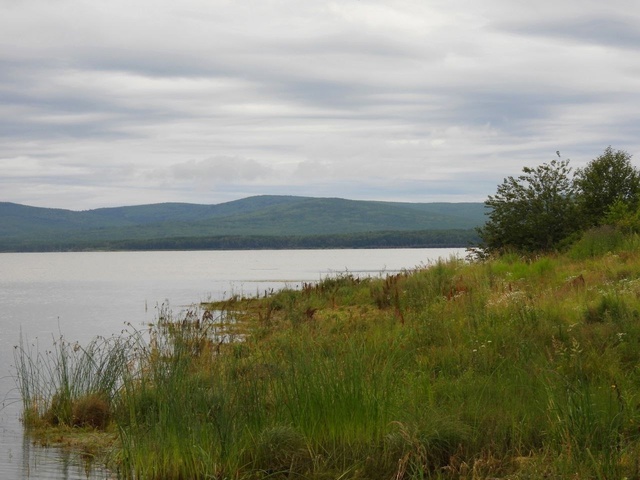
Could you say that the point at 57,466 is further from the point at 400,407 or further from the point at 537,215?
the point at 537,215

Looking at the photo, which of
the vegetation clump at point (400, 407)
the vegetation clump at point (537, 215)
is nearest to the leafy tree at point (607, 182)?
the vegetation clump at point (537, 215)

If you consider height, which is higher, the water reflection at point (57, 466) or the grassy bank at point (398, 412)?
the grassy bank at point (398, 412)

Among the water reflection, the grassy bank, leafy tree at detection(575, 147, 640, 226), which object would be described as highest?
leafy tree at detection(575, 147, 640, 226)

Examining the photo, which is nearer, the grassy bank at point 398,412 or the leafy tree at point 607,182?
the grassy bank at point 398,412

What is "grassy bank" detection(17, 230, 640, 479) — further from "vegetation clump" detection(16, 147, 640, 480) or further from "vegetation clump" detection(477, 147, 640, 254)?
"vegetation clump" detection(477, 147, 640, 254)

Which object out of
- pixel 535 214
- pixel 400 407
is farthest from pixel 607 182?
pixel 400 407

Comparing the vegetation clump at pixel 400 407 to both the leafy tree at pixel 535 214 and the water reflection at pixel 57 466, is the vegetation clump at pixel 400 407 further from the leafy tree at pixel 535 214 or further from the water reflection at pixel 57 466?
the leafy tree at pixel 535 214

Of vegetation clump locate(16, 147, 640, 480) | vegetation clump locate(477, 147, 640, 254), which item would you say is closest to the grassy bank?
vegetation clump locate(16, 147, 640, 480)

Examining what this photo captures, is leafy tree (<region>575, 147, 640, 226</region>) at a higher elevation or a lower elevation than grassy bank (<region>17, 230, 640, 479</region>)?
higher

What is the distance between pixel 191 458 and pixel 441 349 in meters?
5.27

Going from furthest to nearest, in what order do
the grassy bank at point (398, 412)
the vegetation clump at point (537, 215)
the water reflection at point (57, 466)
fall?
the vegetation clump at point (537, 215) → the water reflection at point (57, 466) → the grassy bank at point (398, 412)

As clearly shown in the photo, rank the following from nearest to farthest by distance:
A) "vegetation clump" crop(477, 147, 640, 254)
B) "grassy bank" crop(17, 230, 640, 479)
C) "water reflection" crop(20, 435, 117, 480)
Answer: "grassy bank" crop(17, 230, 640, 479)
"water reflection" crop(20, 435, 117, 480)
"vegetation clump" crop(477, 147, 640, 254)

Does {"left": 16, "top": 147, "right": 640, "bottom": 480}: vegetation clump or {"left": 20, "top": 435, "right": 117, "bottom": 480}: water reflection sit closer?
{"left": 16, "top": 147, "right": 640, "bottom": 480}: vegetation clump

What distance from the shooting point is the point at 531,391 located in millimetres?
9531
